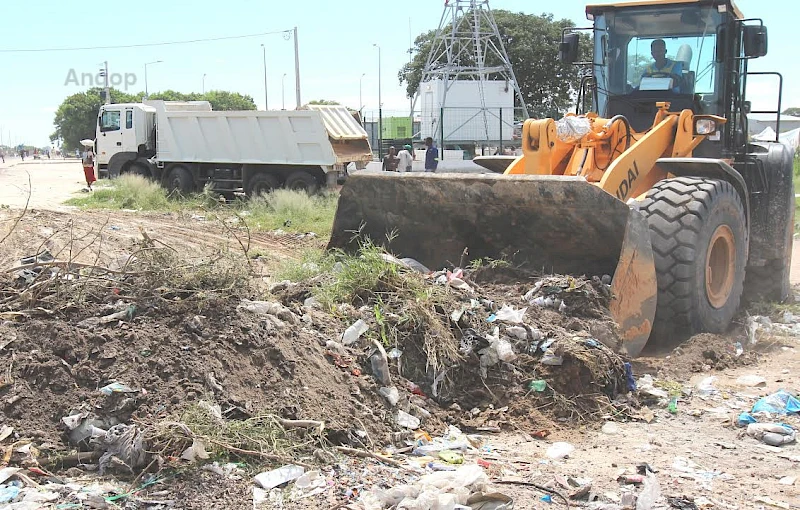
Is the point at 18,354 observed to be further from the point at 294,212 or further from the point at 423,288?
the point at 294,212

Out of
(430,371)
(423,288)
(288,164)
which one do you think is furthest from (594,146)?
(288,164)

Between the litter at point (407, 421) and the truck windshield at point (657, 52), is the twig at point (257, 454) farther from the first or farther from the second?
the truck windshield at point (657, 52)

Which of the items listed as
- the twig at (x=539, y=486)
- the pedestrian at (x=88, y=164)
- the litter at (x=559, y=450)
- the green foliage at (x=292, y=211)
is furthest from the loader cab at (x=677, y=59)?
the pedestrian at (x=88, y=164)

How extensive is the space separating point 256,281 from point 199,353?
4.04 ft

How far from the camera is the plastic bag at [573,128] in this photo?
6.74m

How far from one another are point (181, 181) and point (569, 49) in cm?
1315

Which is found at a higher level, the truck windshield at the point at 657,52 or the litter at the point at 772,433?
the truck windshield at the point at 657,52

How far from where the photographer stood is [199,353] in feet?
13.7

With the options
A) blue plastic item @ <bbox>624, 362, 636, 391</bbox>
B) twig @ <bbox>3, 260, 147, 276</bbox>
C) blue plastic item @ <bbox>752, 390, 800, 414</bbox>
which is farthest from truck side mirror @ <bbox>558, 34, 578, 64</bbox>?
twig @ <bbox>3, 260, 147, 276</bbox>

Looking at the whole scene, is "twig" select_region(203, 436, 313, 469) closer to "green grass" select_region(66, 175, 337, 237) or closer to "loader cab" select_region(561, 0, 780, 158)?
"loader cab" select_region(561, 0, 780, 158)

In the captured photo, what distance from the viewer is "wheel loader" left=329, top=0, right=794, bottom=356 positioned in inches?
226

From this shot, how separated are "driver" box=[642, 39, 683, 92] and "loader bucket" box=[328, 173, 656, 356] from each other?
84.0 inches

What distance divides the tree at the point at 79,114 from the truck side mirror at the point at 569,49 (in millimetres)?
58962

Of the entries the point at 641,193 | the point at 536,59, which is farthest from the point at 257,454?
the point at 536,59
